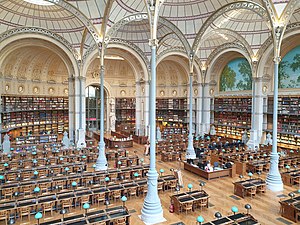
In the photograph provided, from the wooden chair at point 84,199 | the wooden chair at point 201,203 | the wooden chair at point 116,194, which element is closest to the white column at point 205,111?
the wooden chair at point 201,203

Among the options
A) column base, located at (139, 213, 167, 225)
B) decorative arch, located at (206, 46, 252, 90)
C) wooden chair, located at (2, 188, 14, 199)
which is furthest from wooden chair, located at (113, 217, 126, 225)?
decorative arch, located at (206, 46, 252, 90)

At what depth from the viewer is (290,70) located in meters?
20.2

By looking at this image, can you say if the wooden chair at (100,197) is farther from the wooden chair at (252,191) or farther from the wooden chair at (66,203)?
the wooden chair at (252,191)

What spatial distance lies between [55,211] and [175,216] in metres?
4.86

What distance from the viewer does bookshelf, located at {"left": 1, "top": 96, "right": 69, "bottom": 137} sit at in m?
22.1

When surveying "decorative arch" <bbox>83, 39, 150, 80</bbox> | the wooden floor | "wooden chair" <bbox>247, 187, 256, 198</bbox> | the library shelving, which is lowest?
the wooden floor

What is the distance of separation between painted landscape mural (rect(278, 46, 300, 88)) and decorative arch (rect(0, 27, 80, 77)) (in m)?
18.5

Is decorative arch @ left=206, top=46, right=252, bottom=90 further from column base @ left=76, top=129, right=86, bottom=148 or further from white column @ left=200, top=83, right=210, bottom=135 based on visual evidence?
column base @ left=76, top=129, right=86, bottom=148

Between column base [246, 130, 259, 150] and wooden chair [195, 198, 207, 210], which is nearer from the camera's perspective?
wooden chair [195, 198, 207, 210]

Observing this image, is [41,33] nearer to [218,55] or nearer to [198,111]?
[218,55]

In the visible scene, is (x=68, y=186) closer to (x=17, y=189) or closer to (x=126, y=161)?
(x=17, y=189)

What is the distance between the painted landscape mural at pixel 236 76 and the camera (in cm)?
2409

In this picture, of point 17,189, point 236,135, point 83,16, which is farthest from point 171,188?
point 236,135

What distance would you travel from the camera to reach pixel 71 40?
69.1 ft
